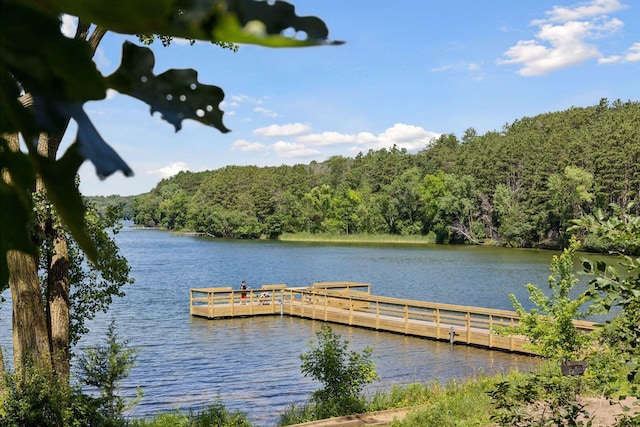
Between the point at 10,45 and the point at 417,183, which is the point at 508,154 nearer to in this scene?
the point at 417,183

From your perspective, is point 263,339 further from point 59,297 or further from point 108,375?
point 108,375

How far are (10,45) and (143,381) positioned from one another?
18600 millimetres

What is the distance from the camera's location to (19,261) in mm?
9062

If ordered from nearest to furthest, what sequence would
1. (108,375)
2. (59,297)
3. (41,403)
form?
1. (41,403)
2. (108,375)
3. (59,297)

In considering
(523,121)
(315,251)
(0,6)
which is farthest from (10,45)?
(523,121)

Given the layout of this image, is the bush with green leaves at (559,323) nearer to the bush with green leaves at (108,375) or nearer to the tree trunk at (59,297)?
the bush with green leaves at (108,375)

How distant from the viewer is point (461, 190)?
82.5 meters

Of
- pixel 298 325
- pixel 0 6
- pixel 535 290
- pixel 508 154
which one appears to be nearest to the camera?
pixel 0 6

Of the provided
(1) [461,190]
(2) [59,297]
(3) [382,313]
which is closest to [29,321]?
(2) [59,297]

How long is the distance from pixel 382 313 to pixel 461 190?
5933 centimetres

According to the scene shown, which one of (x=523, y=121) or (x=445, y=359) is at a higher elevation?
(x=523, y=121)

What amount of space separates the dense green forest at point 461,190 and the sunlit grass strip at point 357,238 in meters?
2.03

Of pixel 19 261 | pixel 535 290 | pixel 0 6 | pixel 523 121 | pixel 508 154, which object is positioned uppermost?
pixel 523 121

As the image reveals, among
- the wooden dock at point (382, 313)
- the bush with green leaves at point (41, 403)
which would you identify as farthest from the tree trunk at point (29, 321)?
the wooden dock at point (382, 313)
